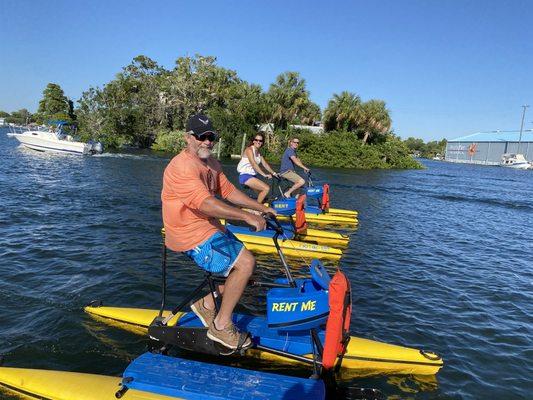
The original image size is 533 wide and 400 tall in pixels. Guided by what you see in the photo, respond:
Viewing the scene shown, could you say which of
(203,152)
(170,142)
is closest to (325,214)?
(203,152)

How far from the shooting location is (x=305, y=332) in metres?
5.29

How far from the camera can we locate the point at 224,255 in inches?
179

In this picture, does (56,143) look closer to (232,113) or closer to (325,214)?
(232,113)

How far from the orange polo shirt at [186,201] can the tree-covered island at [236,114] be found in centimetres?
4580

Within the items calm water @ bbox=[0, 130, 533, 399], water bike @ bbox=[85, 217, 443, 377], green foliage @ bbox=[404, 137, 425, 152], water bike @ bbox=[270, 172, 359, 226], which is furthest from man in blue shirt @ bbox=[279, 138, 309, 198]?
green foliage @ bbox=[404, 137, 425, 152]

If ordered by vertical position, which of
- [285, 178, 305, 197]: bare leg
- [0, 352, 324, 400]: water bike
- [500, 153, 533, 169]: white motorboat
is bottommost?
[0, 352, 324, 400]: water bike

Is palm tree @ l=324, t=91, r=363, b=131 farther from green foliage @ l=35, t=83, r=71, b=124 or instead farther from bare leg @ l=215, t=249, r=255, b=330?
green foliage @ l=35, t=83, r=71, b=124

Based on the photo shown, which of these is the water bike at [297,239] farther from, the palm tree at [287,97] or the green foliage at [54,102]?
the green foliage at [54,102]

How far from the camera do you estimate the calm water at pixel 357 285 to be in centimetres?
562

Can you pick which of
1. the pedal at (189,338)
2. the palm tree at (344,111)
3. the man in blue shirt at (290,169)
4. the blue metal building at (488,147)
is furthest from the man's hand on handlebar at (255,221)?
the blue metal building at (488,147)

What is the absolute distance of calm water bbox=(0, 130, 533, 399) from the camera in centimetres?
562

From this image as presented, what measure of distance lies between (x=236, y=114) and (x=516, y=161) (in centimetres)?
7657

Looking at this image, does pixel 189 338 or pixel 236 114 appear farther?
pixel 236 114

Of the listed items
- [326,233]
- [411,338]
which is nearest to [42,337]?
[411,338]
